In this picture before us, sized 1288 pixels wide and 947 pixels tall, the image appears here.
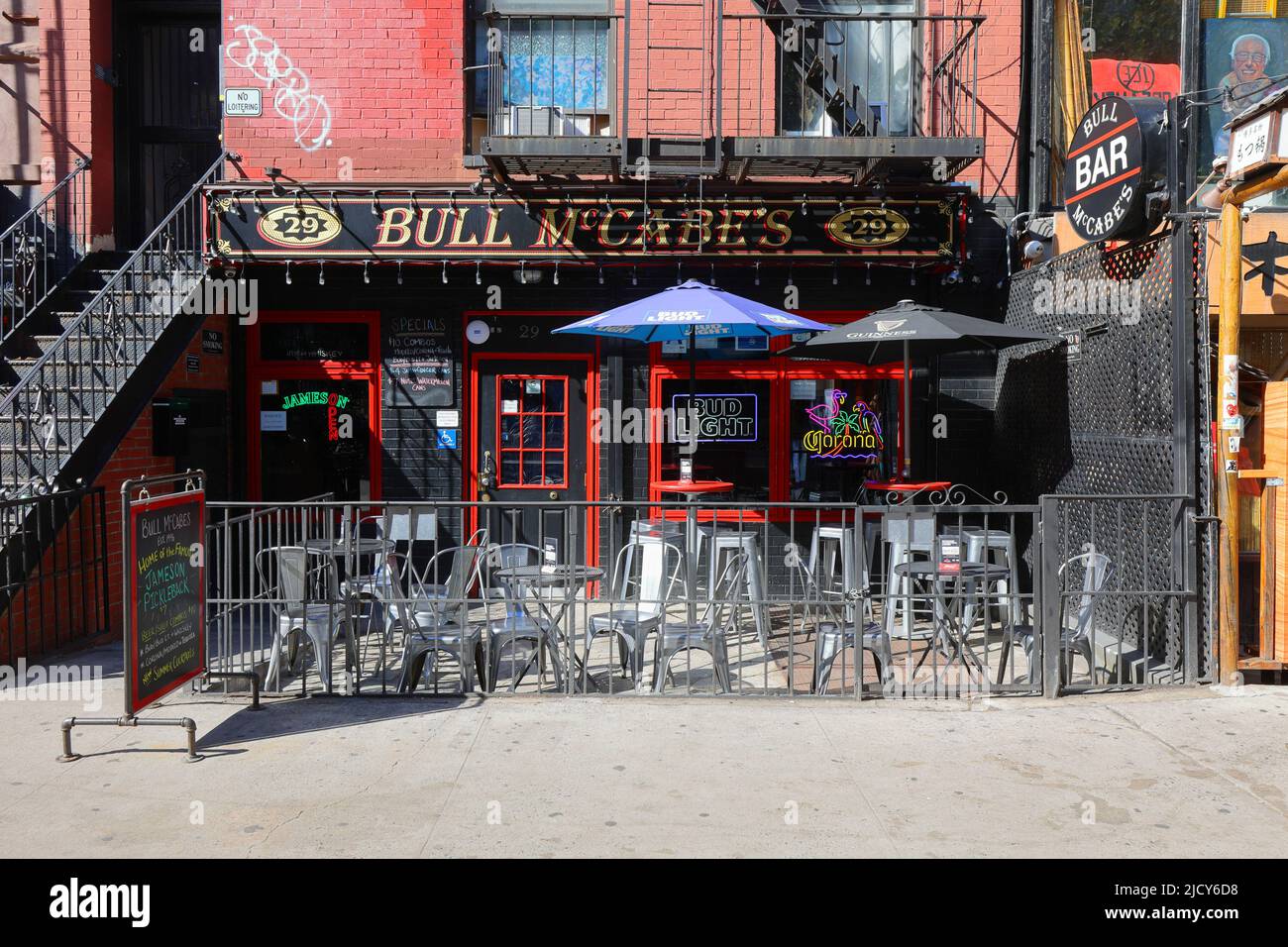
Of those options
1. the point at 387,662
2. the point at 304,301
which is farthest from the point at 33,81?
the point at 387,662

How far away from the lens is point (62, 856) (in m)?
4.69

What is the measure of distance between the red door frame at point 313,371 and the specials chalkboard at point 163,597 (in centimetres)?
416

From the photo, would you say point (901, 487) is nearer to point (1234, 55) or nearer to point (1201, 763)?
point (1201, 763)

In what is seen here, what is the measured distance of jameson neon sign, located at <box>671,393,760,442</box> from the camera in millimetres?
10750

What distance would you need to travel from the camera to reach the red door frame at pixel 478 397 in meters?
10.9

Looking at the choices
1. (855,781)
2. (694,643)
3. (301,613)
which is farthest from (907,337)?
(301,613)

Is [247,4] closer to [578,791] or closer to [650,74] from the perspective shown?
[650,74]

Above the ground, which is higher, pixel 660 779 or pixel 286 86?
pixel 286 86

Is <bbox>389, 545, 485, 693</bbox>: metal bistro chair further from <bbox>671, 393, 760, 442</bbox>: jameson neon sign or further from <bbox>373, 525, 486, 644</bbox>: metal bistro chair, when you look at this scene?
<bbox>671, 393, 760, 442</bbox>: jameson neon sign

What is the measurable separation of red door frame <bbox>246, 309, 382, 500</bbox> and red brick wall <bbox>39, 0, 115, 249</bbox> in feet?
6.32

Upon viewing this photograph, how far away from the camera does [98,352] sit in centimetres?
980

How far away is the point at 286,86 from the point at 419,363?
116 inches

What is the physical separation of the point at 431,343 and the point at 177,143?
380 cm

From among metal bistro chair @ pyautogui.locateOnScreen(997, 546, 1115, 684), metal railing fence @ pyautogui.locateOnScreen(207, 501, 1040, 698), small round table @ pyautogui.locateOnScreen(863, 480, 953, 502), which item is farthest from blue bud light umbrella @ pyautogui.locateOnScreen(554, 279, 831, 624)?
metal bistro chair @ pyautogui.locateOnScreen(997, 546, 1115, 684)
